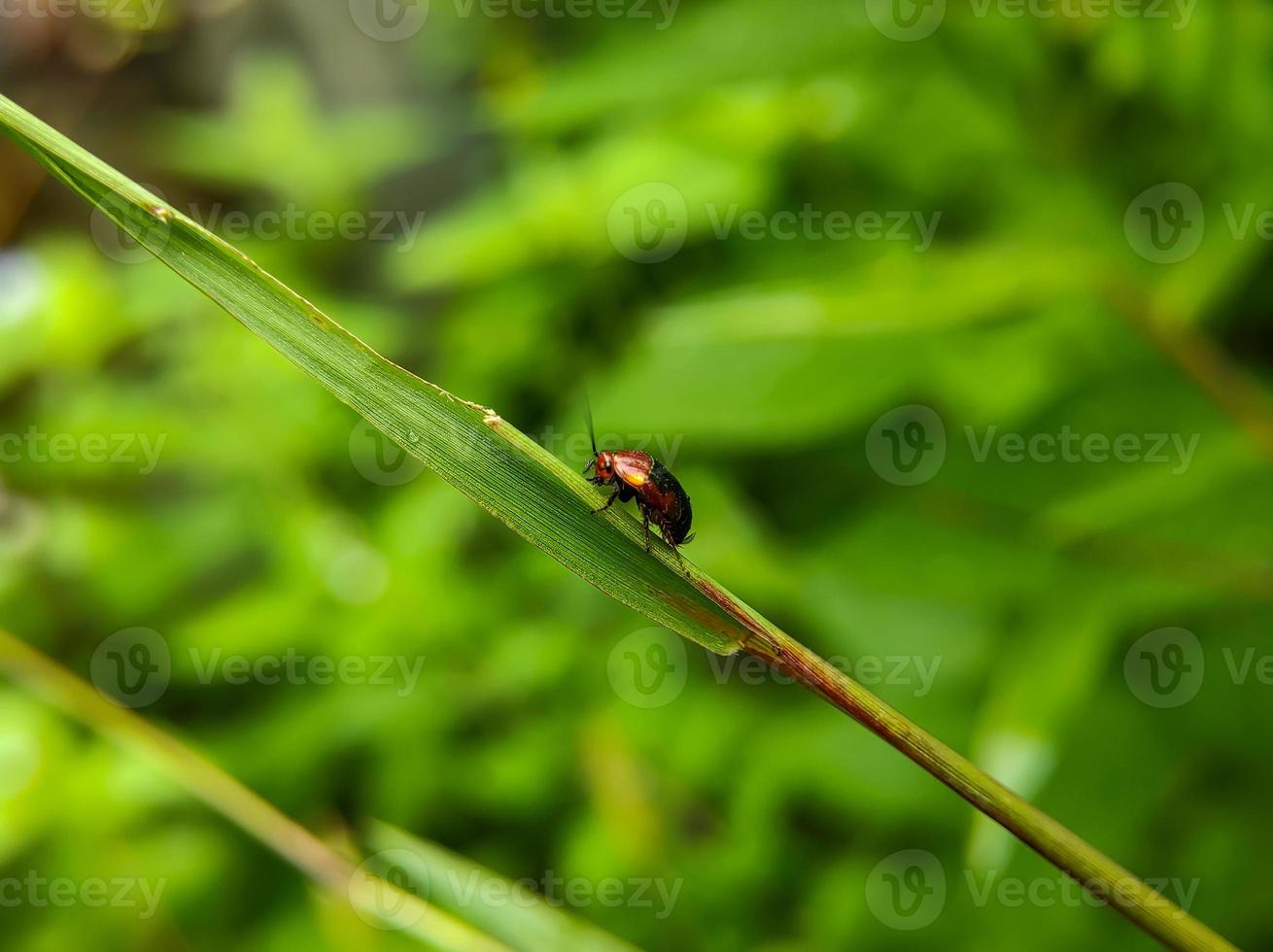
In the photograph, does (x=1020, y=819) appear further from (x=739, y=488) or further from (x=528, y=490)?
(x=739, y=488)

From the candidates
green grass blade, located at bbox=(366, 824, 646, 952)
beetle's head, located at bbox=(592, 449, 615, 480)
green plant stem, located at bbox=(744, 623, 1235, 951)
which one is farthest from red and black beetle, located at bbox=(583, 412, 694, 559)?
green plant stem, located at bbox=(744, 623, 1235, 951)

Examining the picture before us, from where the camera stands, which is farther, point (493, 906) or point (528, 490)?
point (493, 906)

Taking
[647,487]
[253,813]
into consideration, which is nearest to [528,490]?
[647,487]

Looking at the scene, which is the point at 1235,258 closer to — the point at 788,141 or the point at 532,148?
the point at 788,141

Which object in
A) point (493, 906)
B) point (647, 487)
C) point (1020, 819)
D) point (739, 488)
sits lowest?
point (493, 906)

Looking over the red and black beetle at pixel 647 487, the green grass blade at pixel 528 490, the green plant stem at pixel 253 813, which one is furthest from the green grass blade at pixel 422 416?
the green plant stem at pixel 253 813

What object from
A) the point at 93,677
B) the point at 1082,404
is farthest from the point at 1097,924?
the point at 93,677
